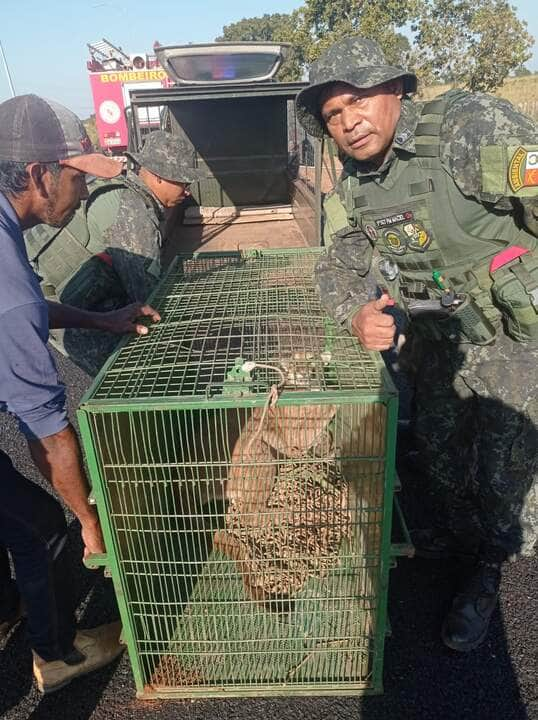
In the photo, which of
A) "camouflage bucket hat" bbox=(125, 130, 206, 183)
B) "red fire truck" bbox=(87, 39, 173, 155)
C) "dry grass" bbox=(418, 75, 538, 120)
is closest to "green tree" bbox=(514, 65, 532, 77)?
"dry grass" bbox=(418, 75, 538, 120)

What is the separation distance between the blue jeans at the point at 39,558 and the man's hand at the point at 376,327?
4.20 feet

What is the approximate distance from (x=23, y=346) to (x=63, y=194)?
2.02ft

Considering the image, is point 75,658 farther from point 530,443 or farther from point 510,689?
point 530,443

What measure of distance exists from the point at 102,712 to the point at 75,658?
22 cm

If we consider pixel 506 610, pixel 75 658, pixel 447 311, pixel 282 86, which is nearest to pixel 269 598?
pixel 75 658

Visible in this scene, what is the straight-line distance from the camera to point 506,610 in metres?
2.35

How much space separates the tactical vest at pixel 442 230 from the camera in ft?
6.30

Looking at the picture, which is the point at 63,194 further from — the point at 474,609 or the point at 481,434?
the point at 474,609

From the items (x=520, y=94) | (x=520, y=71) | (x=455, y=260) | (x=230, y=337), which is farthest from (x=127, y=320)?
(x=520, y=71)

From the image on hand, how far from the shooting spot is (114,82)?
1631 cm

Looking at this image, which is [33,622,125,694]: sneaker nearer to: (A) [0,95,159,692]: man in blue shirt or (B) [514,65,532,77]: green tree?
(A) [0,95,159,692]: man in blue shirt

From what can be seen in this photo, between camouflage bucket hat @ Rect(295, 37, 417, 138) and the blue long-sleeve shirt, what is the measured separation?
1176mm

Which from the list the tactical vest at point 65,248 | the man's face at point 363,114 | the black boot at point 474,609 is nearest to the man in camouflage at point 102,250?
the tactical vest at point 65,248

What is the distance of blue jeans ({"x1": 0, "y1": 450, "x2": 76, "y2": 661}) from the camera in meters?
1.78
